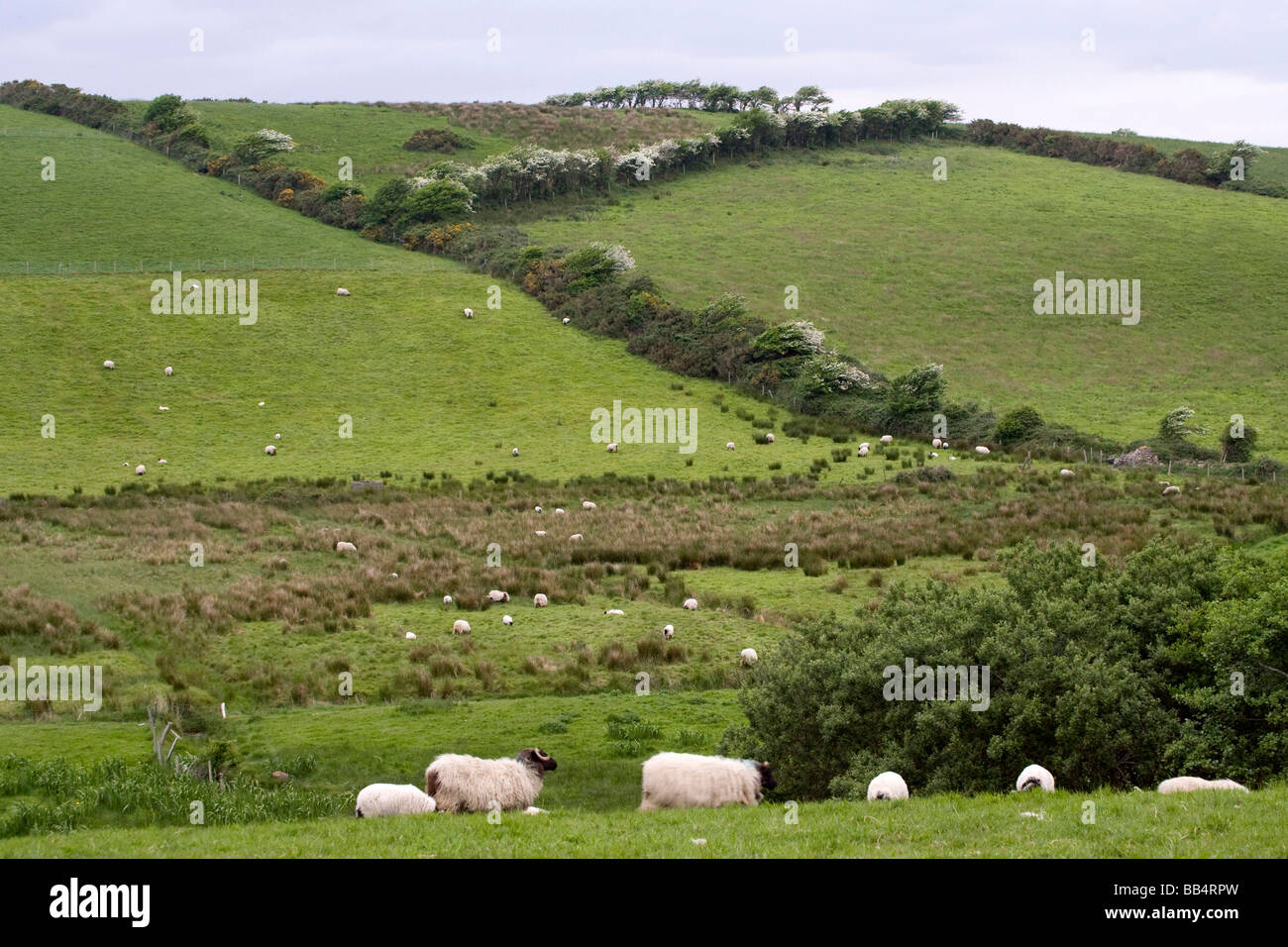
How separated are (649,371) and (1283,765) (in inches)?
2075

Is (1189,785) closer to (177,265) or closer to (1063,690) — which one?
(1063,690)

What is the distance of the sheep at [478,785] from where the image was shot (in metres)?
15.2

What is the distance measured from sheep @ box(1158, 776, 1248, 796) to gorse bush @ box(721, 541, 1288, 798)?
0.76 m

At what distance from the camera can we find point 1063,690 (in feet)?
49.8

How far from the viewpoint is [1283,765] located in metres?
13.7

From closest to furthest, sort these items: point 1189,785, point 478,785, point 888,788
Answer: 1. point 1189,785
2. point 888,788
3. point 478,785

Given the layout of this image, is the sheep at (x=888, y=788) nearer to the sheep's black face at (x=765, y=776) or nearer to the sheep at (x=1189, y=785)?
the sheep's black face at (x=765, y=776)

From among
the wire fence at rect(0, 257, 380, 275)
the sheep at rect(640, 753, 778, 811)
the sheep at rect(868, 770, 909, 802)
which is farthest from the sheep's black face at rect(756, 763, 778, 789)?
the wire fence at rect(0, 257, 380, 275)

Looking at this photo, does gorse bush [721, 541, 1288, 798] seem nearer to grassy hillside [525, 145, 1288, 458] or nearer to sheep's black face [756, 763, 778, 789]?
sheep's black face [756, 763, 778, 789]

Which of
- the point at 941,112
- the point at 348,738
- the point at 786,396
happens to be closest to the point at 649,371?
the point at 786,396

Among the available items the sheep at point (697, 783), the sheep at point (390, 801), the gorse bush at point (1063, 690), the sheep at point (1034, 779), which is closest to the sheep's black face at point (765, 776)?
the sheep at point (697, 783)

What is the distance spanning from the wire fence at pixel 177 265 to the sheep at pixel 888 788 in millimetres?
67153

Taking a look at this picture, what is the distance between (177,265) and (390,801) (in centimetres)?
6759

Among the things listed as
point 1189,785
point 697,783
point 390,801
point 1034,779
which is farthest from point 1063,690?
point 390,801
